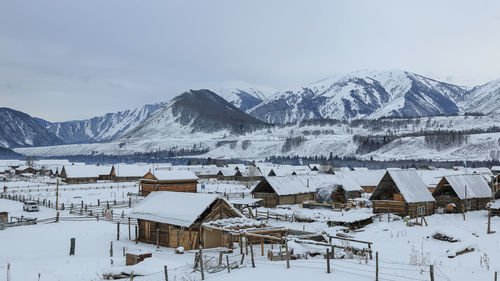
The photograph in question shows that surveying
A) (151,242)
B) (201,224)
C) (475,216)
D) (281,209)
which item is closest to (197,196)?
(201,224)

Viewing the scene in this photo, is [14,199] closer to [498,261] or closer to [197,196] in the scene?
[197,196]

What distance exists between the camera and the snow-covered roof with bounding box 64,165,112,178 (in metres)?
94.6

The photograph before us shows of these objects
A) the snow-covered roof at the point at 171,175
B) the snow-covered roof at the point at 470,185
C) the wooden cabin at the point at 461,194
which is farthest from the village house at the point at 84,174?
the snow-covered roof at the point at 470,185

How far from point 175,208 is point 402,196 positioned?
77.6ft

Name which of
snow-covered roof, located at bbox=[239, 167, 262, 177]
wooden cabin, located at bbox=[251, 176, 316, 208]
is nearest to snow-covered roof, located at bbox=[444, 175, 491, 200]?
wooden cabin, located at bbox=[251, 176, 316, 208]

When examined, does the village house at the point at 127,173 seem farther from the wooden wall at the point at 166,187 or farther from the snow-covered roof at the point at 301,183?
the snow-covered roof at the point at 301,183

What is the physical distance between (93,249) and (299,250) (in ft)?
46.3

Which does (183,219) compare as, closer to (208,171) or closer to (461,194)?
(461,194)

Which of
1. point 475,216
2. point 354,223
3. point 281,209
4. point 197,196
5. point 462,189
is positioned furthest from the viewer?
point 281,209

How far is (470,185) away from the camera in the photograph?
148 feet

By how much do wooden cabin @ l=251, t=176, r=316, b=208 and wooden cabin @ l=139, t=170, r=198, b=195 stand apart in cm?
2073

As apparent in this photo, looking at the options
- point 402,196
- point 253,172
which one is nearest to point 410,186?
point 402,196

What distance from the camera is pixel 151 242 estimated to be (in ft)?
94.0

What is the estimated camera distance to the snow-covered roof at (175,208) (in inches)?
1038
